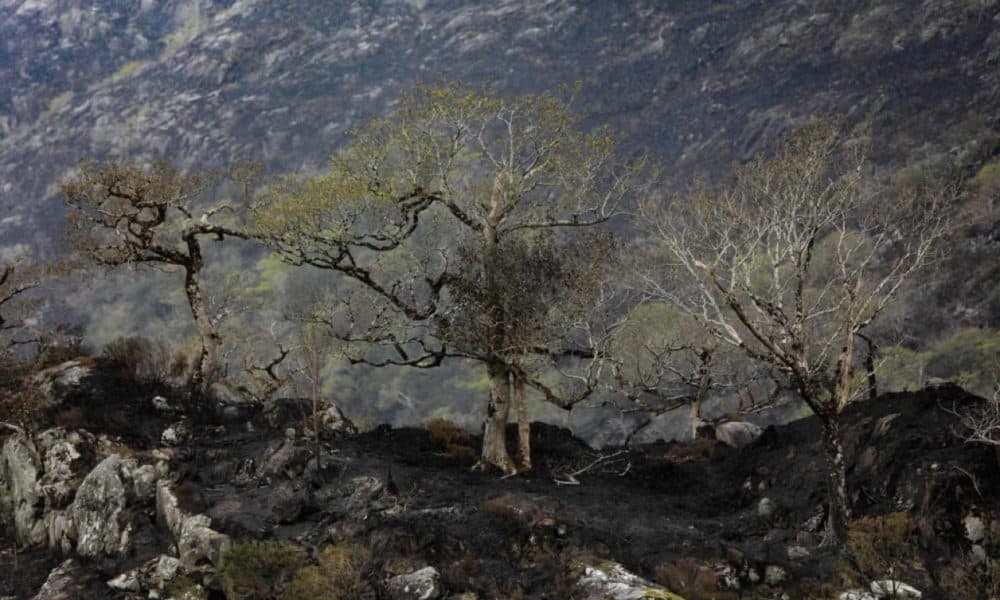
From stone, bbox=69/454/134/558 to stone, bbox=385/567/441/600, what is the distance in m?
6.64

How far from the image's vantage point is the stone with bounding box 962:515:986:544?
51.6 feet

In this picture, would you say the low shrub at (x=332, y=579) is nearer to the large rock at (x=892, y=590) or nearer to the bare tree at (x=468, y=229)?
the bare tree at (x=468, y=229)

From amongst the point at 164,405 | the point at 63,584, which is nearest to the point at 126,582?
the point at 63,584

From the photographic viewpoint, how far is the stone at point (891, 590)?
14.4 metres

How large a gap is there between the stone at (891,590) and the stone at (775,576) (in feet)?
5.14

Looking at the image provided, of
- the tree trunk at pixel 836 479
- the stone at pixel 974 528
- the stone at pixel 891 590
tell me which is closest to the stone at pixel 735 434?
the tree trunk at pixel 836 479

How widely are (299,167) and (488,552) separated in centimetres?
15655

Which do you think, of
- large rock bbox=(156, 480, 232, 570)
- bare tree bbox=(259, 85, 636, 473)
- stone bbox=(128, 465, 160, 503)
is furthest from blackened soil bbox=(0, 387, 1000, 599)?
bare tree bbox=(259, 85, 636, 473)

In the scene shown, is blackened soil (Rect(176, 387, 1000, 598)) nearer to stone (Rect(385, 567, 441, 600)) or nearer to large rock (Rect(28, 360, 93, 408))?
stone (Rect(385, 567, 441, 600))

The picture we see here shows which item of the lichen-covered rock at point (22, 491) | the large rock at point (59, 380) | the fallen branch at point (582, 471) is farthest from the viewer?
the large rock at point (59, 380)

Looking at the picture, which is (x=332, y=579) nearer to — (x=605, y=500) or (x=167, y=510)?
(x=167, y=510)

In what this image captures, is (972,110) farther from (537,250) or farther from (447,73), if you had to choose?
(447,73)

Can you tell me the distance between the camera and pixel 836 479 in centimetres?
1702

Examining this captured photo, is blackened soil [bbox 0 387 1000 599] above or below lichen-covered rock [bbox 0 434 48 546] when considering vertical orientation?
below
